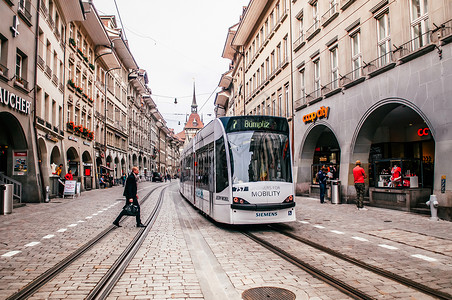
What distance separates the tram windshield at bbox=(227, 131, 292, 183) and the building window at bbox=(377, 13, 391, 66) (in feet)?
26.0

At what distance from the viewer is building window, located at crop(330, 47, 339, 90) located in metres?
19.4

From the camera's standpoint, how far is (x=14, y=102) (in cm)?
1711

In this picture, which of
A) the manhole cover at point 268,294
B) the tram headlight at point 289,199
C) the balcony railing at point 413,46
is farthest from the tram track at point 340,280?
the balcony railing at point 413,46

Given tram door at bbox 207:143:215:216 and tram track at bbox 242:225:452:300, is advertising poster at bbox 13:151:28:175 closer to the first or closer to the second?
tram door at bbox 207:143:215:216

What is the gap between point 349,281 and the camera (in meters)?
5.14

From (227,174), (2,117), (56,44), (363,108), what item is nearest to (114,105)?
(56,44)

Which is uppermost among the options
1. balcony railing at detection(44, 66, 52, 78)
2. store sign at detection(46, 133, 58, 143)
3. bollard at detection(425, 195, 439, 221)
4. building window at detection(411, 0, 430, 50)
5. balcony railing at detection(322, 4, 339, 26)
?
balcony railing at detection(322, 4, 339, 26)

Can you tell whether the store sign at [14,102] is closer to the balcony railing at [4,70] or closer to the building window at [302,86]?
the balcony railing at [4,70]

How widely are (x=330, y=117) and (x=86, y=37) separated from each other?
80.9 ft

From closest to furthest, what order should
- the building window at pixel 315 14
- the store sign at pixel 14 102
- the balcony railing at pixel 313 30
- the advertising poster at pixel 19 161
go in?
the store sign at pixel 14 102 → the advertising poster at pixel 19 161 → the balcony railing at pixel 313 30 → the building window at pixel 315 14

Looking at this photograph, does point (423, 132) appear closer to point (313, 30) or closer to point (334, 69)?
point (334, 69)

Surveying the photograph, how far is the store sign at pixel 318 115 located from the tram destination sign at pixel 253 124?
34.1 ft

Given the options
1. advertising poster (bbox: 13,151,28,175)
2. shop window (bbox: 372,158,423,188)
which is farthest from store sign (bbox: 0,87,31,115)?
shop window (bbox: 372,158,423,188)

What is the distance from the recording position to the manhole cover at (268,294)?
14.7 feet
